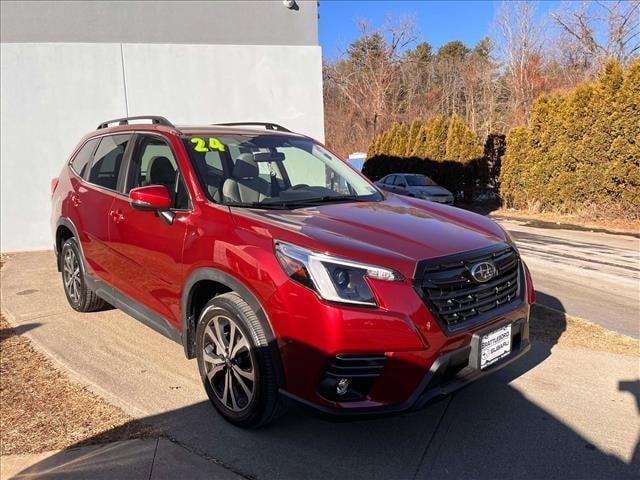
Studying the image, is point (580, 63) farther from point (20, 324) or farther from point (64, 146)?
point (20, 324)

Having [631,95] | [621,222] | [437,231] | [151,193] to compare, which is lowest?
[621,222]

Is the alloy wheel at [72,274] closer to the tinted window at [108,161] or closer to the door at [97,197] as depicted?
the door at [97,197]

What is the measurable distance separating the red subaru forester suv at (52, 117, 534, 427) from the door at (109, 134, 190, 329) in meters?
0.02

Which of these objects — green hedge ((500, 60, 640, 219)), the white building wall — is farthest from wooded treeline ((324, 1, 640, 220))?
the white building wall

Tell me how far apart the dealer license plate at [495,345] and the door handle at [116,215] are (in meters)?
2.89

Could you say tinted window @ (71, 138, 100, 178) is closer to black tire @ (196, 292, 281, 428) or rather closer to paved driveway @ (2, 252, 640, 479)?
paved driveway @ (2, 252, 640, 479)


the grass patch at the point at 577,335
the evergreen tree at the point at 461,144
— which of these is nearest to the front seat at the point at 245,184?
the grass patch at the point at 577,335

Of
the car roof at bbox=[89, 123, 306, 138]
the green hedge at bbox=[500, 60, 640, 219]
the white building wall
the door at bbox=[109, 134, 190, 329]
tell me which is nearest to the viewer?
the door at bbox=[109, 134, 190, 329]

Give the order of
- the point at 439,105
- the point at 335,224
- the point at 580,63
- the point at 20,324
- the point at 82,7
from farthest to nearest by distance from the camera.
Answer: the point at 439,105, the point at 580,63, the point at 82,7, the point at 20,324, the point at 335,224

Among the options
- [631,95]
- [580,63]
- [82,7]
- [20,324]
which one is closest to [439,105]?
[580,63]

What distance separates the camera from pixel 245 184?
3.76 meters

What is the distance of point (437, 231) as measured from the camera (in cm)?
327

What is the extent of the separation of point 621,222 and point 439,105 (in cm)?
3567

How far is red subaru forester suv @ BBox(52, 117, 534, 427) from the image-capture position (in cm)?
270
